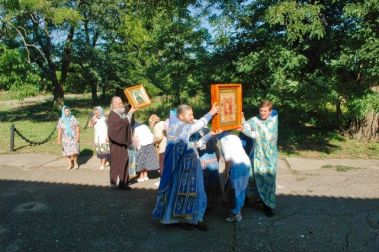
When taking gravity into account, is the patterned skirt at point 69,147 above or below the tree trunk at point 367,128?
below

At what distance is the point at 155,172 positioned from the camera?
9148 millimetres

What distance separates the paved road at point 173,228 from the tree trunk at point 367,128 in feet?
10.6

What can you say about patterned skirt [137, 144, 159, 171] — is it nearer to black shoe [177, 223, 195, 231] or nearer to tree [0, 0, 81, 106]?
black shoe [177, 223, 195, 231]

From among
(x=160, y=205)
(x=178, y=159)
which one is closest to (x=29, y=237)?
(x=160, y=205)

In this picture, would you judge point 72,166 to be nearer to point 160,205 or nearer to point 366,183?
point 160,205

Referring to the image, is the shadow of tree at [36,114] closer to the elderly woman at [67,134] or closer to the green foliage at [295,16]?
the elderly woman at [67,134]

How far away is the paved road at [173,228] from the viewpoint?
205 inches

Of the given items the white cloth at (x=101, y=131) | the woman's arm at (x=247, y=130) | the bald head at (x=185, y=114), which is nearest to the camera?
the bald head at (x=185, y=114)

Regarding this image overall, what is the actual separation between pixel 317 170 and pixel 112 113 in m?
4.86

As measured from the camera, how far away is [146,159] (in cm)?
816

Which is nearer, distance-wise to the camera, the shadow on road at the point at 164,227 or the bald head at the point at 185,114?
the shadow on road at the point at 164,227

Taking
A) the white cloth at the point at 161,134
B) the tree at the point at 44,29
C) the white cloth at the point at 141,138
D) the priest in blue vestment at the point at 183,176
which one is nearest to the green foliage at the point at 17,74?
the tree at the point at 44,29

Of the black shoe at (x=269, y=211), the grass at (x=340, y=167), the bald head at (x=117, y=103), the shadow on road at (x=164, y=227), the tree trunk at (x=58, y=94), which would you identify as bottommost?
the shadow on road at (x=164, y=227)

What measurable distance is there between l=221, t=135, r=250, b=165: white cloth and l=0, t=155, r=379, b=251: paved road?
99cm
